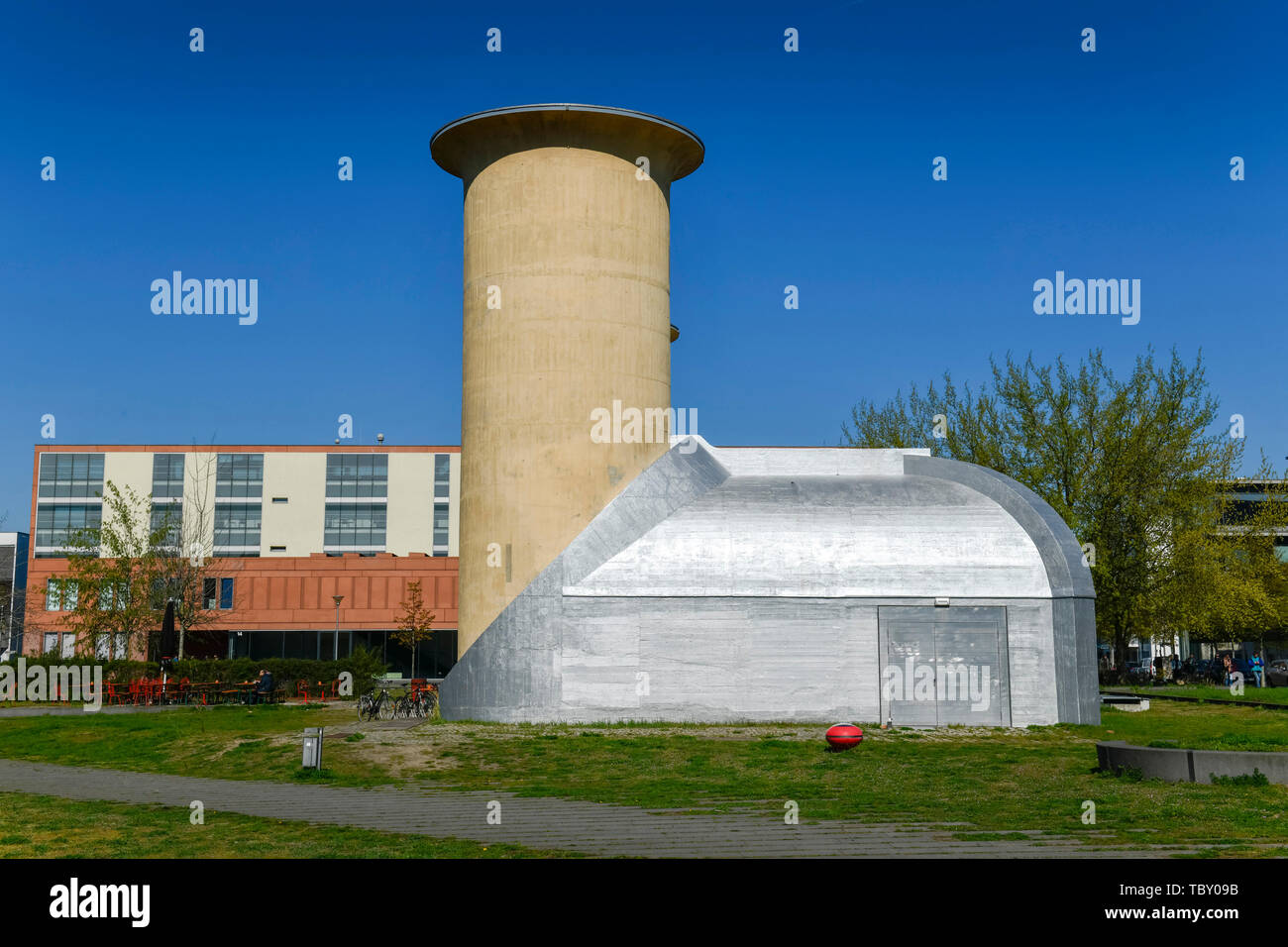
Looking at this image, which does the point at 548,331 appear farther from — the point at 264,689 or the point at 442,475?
the point at 442,475

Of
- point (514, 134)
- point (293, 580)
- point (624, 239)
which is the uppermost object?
point (514, 134)

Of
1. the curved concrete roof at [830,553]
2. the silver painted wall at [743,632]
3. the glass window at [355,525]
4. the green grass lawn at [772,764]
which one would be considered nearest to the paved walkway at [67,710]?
the green grass lawn at [772,764]

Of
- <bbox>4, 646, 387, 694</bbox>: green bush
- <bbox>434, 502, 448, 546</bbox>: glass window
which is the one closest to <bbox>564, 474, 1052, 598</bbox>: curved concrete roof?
<bbox>4, 646, 387, 694</bbox>: green bush

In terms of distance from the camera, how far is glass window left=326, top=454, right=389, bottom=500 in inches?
3307

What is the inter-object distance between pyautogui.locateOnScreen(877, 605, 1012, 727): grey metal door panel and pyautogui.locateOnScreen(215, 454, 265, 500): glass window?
66.8 m

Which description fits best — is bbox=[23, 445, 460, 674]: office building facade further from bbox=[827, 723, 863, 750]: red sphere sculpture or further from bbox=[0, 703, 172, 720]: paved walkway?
bbox=[827, 723, 863, 750]: red sphere sculpture

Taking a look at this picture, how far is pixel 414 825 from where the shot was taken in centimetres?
1376

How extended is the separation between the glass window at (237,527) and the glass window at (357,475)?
→ 5.78 m

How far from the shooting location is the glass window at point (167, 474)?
8369cm

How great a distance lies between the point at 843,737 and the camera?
2138 centimetres
